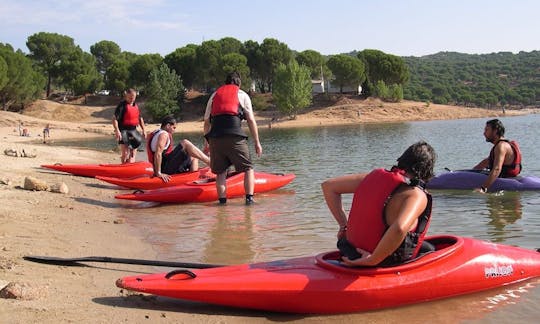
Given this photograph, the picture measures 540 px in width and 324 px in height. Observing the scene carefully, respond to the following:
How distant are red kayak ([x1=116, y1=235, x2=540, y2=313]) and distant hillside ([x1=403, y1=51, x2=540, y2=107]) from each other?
81.9 metres

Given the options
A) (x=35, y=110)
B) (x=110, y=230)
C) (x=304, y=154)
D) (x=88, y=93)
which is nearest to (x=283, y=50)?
(x=88, y=93)

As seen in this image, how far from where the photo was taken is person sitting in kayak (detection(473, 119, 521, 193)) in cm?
973

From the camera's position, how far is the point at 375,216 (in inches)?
163

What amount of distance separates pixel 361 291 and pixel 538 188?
7.20 metres

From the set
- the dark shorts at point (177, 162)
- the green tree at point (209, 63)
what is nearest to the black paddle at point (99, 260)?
the dark shorts at point (177, 162)

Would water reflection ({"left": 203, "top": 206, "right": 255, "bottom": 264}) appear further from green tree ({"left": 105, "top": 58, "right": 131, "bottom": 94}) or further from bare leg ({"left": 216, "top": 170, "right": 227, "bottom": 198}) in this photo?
green tree ({"left": 105, "top": 58, "right": 131, "bottom": 94})

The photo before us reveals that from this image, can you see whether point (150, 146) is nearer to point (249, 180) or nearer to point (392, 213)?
point (249, 180)

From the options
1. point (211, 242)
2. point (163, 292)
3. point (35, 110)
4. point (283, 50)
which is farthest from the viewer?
point (283, 50)

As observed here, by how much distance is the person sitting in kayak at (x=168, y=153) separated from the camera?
10.3m

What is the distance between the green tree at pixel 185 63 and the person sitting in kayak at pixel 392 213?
2703 inches

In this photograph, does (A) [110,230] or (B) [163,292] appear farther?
(A) [110,230]

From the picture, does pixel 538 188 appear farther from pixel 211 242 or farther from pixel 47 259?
pixel 47 259

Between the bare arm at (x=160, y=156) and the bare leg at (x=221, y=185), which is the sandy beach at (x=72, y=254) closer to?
the bare arm at (x=160, y=156)

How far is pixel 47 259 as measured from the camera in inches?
192
